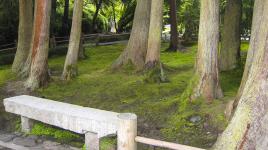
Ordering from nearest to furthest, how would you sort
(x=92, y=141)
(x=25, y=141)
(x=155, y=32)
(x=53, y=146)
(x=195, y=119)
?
(x=92, y=141), (x=53, y=146), (x=25, y=141), (x=195, y=119), (x=155, y=32)

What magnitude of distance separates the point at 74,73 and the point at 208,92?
20.7 ft

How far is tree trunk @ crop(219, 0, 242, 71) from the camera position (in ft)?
44.4

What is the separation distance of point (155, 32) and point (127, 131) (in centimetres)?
760

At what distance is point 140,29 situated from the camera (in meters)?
15.1

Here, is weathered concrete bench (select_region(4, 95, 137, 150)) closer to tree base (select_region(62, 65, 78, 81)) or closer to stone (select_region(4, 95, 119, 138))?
stone (select_region(4, 95, 119, 138))

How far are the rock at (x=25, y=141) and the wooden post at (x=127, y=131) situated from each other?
9.42 feet

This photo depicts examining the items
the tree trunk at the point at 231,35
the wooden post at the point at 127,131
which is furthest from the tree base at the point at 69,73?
the wooden post at the point at 127,131

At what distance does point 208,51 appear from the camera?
9.67m

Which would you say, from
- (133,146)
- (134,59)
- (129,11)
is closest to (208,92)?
(133,146)

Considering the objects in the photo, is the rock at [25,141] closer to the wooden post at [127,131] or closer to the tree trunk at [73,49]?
the wooden post at [127,131]

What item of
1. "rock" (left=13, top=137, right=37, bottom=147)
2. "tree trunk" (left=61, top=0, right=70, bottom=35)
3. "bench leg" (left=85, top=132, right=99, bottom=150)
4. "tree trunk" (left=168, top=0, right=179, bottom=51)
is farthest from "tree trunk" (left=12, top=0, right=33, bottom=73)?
"tree trunk" (left=61, top=0, right=70, bottom=35)

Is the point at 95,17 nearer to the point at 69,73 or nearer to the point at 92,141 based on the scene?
the point at 69,73

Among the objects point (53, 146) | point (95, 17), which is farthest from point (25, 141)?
point (95, 17)

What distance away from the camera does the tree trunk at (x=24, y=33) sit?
54.5 feet
